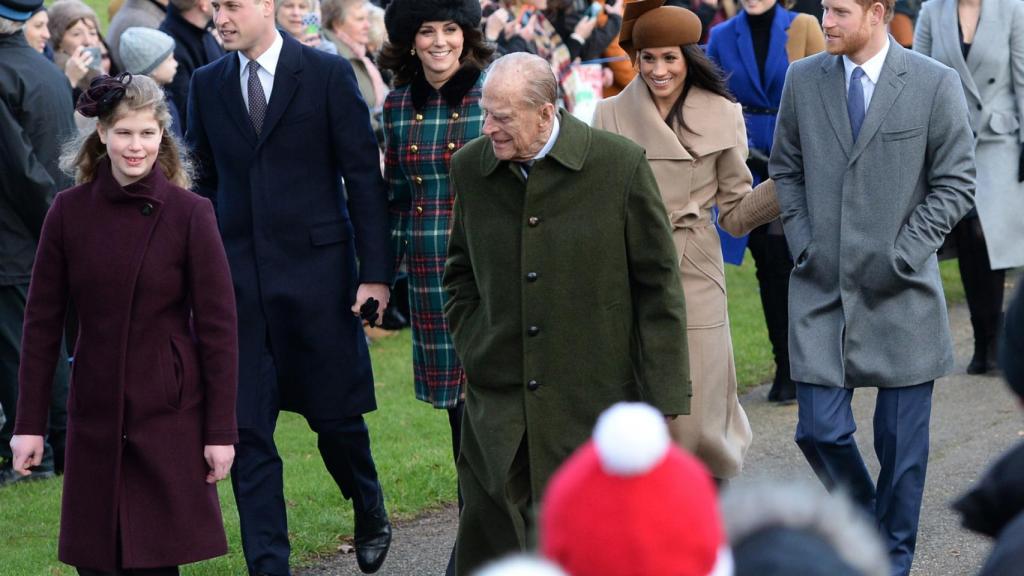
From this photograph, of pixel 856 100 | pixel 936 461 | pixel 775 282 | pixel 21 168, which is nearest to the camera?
pixel 856 100

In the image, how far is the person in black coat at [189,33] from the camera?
907 cm

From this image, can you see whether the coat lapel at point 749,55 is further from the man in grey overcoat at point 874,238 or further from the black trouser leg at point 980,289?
the man in grey overcoat at point 874,238

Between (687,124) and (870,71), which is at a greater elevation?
(870,71)

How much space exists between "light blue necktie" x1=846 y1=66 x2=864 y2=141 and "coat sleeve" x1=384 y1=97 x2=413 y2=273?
1.64m

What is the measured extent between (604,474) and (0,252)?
633 centimetres

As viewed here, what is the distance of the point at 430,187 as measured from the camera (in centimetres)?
604

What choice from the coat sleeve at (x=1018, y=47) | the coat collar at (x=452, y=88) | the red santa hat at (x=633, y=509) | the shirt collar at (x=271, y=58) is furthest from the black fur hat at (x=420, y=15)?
the red santa hat at (x=633, y=509)

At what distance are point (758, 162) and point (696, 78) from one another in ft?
7.55

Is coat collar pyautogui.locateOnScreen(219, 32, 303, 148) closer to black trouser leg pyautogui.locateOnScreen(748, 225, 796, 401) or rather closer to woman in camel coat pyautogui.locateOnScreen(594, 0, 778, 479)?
woman in camel coat pyautogui.locateOnScreen(594, 0, 778, 479)

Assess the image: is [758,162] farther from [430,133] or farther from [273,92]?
[273,92]

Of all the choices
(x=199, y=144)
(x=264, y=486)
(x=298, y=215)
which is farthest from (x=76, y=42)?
(x=264, y=486)

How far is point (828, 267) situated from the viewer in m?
5.69

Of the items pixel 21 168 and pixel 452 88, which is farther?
pixel 21 168

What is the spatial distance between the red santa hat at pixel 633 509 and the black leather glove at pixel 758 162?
632 cm
